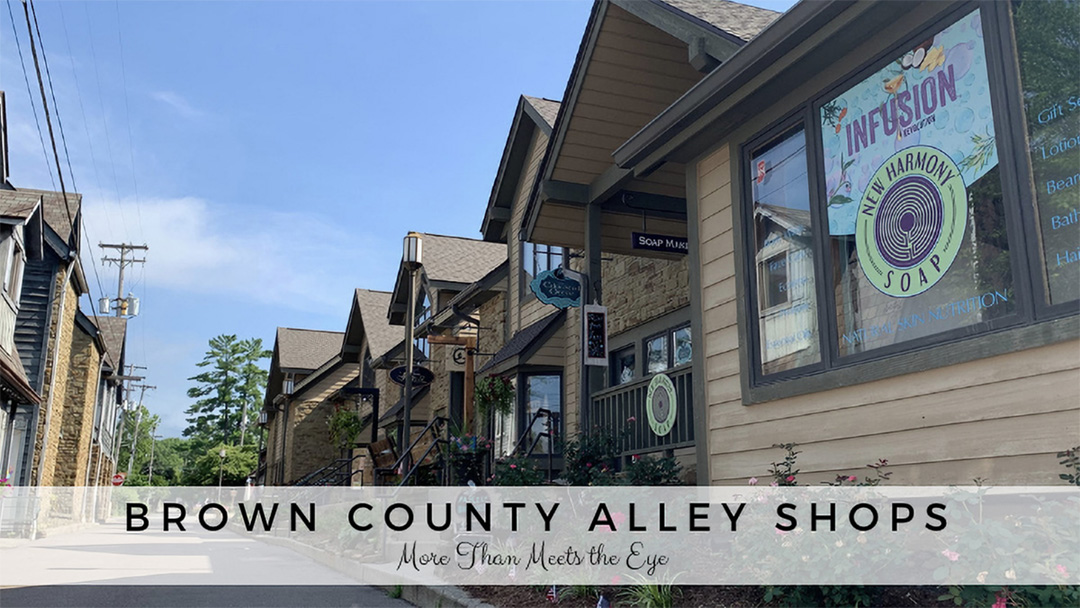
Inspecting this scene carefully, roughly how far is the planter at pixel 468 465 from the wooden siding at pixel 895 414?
444 cm

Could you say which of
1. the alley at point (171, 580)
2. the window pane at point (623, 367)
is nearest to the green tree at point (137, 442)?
the alley at point (171, 580)

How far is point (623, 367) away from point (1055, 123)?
8.74 metres

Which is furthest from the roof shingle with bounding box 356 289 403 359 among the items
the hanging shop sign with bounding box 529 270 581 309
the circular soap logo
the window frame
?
the circular soap logo

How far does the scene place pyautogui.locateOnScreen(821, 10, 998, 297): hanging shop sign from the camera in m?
5.20

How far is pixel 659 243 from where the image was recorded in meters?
10.0

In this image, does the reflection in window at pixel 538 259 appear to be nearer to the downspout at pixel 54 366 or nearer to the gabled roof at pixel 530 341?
the gabled roof at pixel 530 341

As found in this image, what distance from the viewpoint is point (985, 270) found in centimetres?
500

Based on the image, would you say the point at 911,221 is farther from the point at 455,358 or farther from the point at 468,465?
the point at 455,358

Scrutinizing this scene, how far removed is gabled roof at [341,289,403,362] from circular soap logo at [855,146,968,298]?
73.7 feet

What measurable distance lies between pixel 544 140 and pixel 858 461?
11.5 m

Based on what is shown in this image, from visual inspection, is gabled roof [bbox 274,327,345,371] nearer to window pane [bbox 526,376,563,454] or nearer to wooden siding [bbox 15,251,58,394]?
wooden siding [bbox 15,251,58,394]

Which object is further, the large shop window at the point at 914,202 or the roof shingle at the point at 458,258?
the roof shingle at the point at 458,258

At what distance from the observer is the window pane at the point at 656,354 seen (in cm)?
1179

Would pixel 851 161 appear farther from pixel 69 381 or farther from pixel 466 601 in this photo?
pixel 69 381
